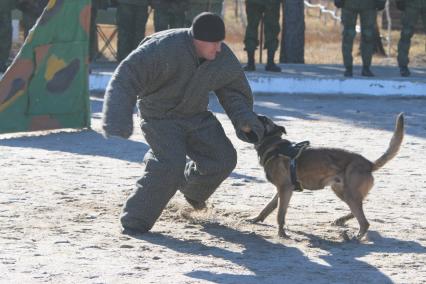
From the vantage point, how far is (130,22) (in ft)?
56.1

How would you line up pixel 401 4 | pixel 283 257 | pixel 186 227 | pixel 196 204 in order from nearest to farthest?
pixel 283 257
pixel 186 227
pixel 196 204
pixel 401 4

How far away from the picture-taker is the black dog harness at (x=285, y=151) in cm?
739

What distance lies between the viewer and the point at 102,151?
10672 mm

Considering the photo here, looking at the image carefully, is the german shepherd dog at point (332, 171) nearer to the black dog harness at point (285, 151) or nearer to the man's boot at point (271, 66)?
the black dog harness at point (285, 151)

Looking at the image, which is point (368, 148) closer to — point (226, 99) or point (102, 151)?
point (102, 151)

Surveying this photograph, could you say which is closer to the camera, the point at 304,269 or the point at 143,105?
the point at 304,269

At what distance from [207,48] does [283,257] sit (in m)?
1.39

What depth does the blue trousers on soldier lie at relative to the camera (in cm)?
730

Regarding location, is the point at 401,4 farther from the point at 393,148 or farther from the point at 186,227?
A: the point at 186,227

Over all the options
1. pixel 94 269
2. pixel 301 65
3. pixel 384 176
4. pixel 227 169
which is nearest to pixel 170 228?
pixel 227 169

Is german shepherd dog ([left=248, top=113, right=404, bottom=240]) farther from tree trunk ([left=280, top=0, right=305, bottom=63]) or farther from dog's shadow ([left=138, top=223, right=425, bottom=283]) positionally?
tree trunk ([left=280, top=0, right=305, bottom=63])

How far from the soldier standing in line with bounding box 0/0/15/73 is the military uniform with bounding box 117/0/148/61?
1.92 metres

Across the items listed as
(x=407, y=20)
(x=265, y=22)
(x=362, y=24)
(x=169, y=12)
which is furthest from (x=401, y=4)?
(x=169, y=12)

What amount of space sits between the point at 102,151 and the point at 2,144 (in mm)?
1021
